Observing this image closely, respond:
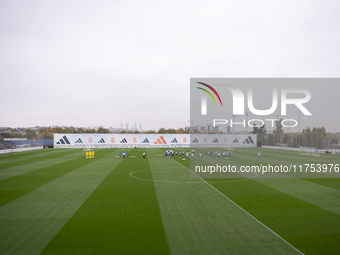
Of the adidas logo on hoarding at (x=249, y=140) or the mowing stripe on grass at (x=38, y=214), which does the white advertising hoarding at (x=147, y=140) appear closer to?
the adidas logo on hoarding at (x=249, y=140)

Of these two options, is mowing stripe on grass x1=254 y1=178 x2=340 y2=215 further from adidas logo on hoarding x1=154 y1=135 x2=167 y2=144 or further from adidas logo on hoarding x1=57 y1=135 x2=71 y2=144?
adidas logo on hoarding x1=57 y1=135 x2=71 y2=144

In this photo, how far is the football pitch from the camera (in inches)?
308

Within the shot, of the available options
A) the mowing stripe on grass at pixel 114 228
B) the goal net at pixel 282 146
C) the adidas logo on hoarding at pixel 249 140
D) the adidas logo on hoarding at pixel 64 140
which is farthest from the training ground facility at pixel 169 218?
the adidas logo on hoarding at pixel 249 140

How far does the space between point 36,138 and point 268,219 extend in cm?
7718

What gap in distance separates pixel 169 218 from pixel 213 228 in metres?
2.11

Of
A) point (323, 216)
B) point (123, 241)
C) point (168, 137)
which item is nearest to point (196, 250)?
point (123, 241)

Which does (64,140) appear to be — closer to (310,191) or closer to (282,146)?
(282,146)

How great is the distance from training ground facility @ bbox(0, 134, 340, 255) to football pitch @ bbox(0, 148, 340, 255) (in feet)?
0.12

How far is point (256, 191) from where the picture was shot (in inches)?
599

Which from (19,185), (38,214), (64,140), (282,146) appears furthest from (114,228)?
(282,146)

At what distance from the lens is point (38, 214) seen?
10.8 metres

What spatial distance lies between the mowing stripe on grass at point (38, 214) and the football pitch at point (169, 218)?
0.04m

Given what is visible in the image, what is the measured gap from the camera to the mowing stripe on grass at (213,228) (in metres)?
7.68

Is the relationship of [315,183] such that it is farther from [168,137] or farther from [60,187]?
[168,137]
